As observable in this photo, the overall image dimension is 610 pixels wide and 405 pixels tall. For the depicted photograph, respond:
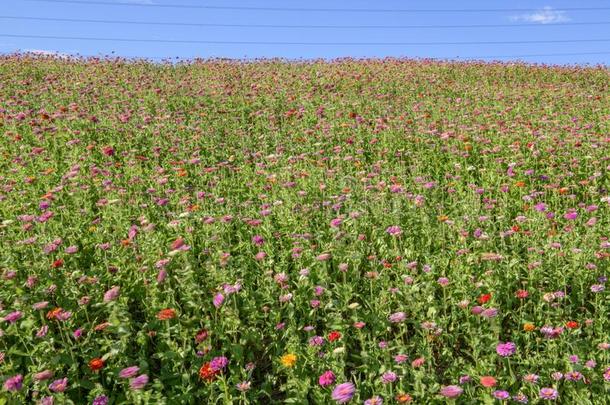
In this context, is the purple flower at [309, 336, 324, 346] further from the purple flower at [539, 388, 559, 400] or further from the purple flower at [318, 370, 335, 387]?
the purple flower at [539, 388, 559, 400]

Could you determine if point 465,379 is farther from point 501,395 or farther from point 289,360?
point 289,360

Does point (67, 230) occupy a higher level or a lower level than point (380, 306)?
higher

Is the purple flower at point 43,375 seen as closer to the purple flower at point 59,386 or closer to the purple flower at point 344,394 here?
the purple flower at point 59,386

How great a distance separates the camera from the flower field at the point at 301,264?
3.09 metres

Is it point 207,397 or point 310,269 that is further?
point 310,269

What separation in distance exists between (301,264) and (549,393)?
2.03m

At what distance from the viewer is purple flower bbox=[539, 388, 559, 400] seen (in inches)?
112

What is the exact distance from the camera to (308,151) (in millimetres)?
7578

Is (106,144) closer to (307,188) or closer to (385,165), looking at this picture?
(307,188)

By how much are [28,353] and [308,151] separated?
506 cm

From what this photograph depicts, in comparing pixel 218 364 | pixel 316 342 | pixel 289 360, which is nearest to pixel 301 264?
pixel 316 342

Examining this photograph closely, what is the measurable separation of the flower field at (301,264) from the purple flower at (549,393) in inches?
0.6

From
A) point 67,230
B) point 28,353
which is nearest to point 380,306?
point 28,353

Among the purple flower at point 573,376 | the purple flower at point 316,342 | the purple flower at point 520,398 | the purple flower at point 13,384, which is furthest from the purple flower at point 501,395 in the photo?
the purple flower at point 13,384
